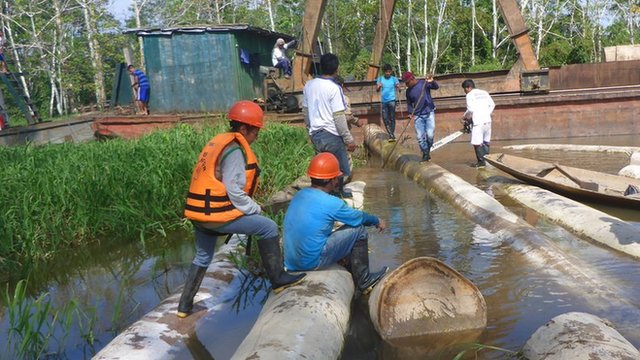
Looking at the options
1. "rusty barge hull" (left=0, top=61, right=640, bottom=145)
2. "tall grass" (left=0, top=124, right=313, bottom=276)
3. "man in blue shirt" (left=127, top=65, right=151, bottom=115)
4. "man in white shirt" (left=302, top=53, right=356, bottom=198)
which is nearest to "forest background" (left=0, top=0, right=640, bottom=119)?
"man in blue shirt" (left=127, top=65, right=151, bottom=115)

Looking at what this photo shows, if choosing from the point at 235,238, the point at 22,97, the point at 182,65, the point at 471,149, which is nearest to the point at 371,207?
the point at 235,238

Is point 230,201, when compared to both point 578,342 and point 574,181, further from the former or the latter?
point 574,181

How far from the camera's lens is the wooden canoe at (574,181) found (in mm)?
6664

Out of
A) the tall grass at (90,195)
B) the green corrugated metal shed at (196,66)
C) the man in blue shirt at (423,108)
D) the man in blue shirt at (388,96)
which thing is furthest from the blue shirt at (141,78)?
the man in blue shirt at (423,108)

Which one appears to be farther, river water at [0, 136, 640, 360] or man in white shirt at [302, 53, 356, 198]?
man in white shirt at [302, 53, 356, 198]

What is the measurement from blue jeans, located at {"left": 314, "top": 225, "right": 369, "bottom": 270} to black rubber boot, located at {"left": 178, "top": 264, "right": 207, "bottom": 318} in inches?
31.9

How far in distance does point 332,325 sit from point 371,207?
4271 mm

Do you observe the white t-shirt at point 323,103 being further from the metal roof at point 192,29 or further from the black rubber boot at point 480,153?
the metal roof at point 192,29

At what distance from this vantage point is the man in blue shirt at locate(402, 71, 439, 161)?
31.2 feet

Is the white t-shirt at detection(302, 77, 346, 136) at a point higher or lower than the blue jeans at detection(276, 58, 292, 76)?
lower

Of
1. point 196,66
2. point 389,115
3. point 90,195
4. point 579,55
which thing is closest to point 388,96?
point 389,115

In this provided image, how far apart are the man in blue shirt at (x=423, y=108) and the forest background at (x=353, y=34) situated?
67.9 feet

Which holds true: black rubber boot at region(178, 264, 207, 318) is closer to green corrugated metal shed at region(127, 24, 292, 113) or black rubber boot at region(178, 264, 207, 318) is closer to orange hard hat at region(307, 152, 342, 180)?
orange hard hat at region(307, 152, 342, 180)

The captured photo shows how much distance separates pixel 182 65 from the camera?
1570 centimetres
